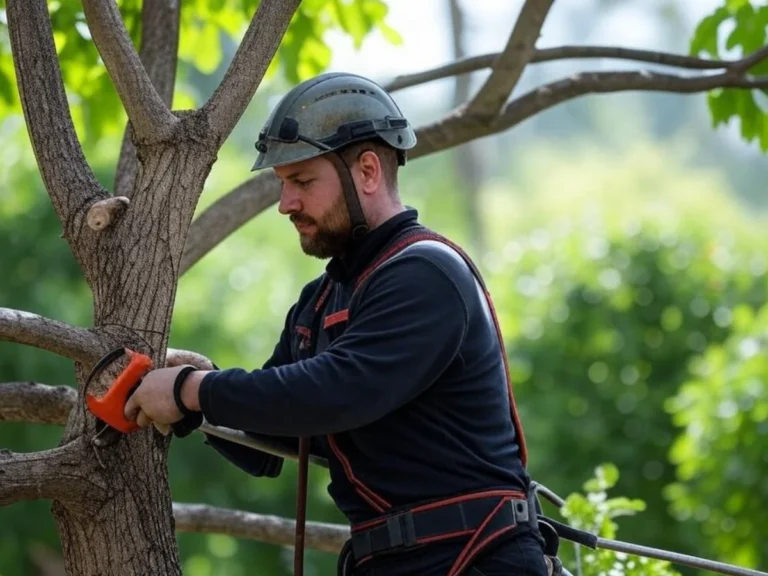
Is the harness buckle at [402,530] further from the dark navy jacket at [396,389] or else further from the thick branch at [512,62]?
the thick branch at [512,62]

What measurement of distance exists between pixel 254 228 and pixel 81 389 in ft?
75.8

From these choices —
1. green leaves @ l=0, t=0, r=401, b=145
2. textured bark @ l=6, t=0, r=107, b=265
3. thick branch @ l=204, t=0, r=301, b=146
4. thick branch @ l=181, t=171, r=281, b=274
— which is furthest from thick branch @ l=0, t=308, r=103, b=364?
green leaves @ l=0, t=0, r=401, b=145

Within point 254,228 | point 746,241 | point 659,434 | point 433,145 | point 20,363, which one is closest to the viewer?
point 433,145

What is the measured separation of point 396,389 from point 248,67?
1082 millimetres

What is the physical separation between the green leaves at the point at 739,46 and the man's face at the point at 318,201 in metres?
2.84

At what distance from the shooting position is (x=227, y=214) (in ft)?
16.8

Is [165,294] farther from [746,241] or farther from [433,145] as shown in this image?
[746,241]

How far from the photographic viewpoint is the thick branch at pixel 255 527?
5379 millimetres

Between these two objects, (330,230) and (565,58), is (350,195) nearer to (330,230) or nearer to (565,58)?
(330,230)

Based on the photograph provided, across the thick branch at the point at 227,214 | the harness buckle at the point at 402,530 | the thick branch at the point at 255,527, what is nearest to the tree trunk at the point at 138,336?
the harness buckle at the point at 402,530

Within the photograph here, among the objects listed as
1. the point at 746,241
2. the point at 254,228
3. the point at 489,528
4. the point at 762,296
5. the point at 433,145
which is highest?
the point at 254,228

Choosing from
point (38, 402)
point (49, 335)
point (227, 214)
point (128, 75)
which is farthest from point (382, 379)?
point (227, 214)

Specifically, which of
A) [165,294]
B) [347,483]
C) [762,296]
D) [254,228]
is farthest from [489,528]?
[254,228]

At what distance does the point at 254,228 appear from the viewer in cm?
2664
